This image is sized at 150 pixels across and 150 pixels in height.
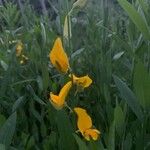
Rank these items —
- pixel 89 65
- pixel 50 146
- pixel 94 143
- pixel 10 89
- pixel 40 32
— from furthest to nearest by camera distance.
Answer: pixel 40 32, pixel 89 65, pixel 10 89, pixel 50 146, pixel 94 143

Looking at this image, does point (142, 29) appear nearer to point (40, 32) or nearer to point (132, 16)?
point (132, 16)

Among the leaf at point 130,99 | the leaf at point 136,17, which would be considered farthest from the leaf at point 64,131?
the leaf at point 136,17

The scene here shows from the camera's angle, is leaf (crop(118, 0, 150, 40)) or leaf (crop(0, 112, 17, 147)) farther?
leaf (crop(118, 0, 150, 40))

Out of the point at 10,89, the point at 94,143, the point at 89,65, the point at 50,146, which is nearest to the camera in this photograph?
the point at 94,143

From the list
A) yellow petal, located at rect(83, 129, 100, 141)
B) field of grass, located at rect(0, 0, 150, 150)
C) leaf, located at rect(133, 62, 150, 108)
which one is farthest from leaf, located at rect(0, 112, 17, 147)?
leaf, located at rect(133, 62, 150, 108)

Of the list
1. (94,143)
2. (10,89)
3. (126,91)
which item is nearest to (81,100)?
(10,89)

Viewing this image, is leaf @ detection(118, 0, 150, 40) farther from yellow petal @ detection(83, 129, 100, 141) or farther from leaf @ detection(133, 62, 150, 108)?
yellow petal @ detection(83, 129, 100, 141)

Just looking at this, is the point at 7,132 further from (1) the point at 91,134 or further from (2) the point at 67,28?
(2) the point at 67,28

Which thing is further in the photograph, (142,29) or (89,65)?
(89,65)
